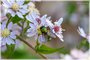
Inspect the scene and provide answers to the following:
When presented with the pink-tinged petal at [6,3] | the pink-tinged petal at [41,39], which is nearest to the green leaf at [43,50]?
the pink-tinged petal at [41,39]

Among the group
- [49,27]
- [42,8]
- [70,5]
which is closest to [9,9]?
[49,27]

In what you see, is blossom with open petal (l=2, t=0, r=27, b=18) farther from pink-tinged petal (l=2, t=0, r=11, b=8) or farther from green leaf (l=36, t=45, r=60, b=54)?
green leaf (l=36, t=45, r=60, b=54)

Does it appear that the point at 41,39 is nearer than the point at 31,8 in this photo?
Yes

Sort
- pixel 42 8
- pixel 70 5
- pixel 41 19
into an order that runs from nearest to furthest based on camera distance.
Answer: pixel 41 19
pixel 70 5
pixel 42 8

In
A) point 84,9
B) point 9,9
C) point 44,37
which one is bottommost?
point 44,37

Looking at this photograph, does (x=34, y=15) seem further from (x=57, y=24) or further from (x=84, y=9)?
(x=84, y=9)

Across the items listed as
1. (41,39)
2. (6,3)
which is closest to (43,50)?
(41,39)

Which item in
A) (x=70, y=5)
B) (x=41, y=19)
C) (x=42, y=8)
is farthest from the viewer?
(x=42, y=8)

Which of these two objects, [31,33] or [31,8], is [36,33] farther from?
[31,8]
